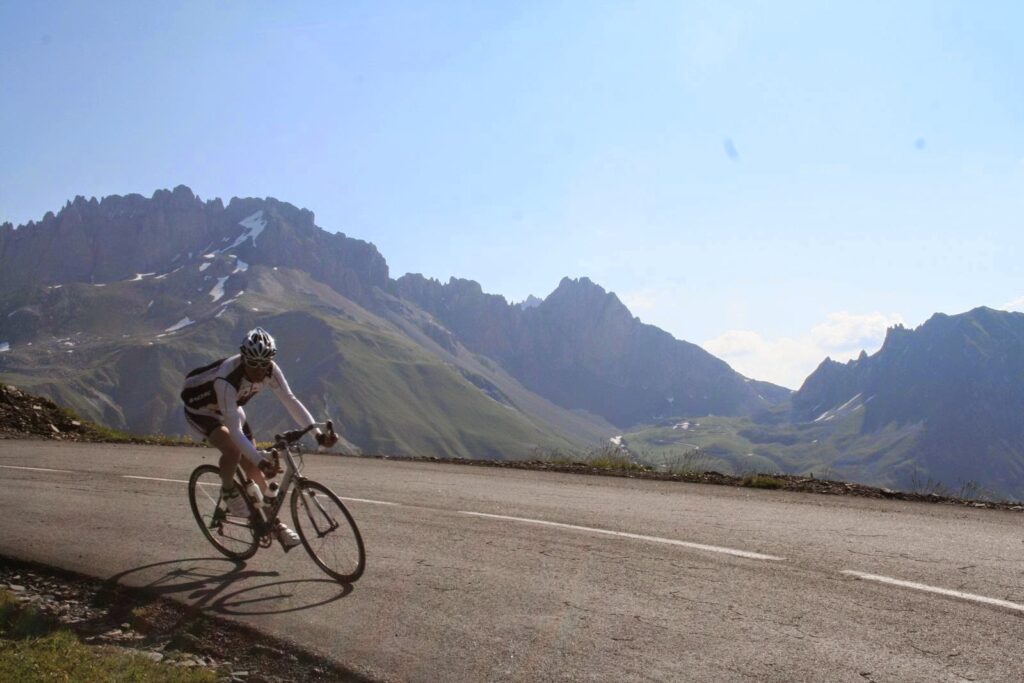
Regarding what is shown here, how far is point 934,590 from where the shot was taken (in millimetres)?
6785

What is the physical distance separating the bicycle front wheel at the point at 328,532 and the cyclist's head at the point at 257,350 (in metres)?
1.24

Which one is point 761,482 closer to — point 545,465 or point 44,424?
point 545,465

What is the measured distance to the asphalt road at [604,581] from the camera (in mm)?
5285

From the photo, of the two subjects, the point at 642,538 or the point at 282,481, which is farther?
the point at 642,538

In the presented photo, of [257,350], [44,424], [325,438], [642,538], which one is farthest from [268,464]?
[44,424]

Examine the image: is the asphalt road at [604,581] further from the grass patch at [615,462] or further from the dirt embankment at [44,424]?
the dirt embankment at [44,424]

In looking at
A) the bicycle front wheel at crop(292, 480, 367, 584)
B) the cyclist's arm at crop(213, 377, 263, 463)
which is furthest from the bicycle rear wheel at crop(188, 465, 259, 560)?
the cyclist's arm at crop(213, 377, 263, 463)

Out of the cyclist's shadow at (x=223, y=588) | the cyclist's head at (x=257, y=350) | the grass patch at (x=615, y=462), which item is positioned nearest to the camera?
the cyclist's shadow at (x=223, y=588)

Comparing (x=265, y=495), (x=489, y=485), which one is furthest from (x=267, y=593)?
(x=489, y=485)

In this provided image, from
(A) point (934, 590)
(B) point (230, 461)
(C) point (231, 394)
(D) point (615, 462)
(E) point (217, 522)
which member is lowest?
(E) point (217, 522)

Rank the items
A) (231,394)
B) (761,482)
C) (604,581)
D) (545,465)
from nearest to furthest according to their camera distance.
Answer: (604,581) < (231,394) < (761,482) < (545,465)

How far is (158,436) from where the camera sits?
73.7 feet

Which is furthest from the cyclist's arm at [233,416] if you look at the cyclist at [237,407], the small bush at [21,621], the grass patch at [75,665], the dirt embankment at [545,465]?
the dirt embankment at [545,465]

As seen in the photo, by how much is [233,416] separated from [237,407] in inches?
6.7
